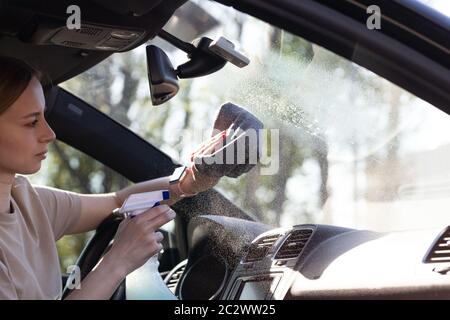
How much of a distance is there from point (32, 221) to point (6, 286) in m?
0.32

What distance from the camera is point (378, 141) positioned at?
2252mm

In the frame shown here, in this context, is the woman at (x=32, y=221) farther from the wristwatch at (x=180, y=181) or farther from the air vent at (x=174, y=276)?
the air vent at (x=174, y=276)

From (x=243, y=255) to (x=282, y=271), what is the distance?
0.13 m

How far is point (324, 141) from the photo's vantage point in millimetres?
2275

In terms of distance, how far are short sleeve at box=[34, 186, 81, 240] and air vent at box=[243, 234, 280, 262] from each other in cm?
57

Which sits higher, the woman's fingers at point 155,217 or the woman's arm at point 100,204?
the woman's arm at point 100,204

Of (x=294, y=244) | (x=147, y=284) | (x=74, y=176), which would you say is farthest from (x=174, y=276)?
(x=74, y=176)

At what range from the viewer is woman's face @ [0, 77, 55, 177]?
2154 mm

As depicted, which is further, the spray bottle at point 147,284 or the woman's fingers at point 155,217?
the spray bottle at point 147,284

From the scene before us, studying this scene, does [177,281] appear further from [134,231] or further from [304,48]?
[304,48]

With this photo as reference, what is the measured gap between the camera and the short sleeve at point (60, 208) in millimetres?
2486

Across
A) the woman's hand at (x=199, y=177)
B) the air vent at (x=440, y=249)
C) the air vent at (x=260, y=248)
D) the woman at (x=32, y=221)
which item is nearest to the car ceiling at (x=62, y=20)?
the woman at (x=32, y=221)

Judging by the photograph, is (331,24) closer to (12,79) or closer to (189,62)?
(189,62)

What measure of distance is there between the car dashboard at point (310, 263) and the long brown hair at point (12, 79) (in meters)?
0.72
